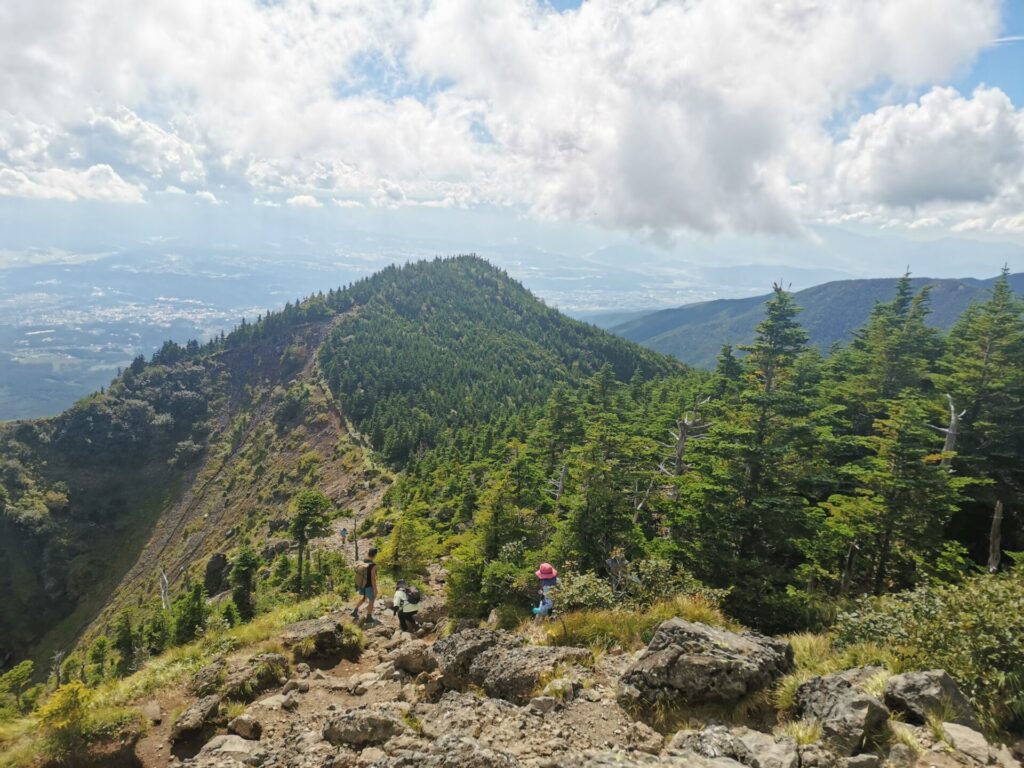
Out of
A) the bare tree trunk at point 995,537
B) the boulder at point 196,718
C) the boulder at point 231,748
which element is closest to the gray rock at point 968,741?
the boulder at point 231,748

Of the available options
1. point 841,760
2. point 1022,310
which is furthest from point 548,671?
point 1022,310

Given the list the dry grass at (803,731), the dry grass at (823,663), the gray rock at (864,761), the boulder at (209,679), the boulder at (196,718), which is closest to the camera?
the gray rock at (864,761)

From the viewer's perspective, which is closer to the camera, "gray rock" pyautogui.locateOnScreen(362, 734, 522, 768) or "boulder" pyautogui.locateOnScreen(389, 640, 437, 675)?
"gray rock" pyautogui.locateOnScreen(362, 734, 522, 768)

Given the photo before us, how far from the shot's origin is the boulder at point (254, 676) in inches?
451

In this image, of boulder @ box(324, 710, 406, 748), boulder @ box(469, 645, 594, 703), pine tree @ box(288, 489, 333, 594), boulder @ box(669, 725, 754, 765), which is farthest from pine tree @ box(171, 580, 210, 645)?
boulder @ box(669, 725, 754, 765)

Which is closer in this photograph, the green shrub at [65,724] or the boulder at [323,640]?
the green shrub at [65,724]

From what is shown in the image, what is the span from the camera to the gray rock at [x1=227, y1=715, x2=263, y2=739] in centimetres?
990

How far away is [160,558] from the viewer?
89.4m

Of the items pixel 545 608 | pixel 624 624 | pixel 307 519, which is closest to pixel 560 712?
pixel 624 624

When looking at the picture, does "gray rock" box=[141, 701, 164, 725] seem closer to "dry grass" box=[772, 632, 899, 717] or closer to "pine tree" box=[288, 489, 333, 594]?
"dry grass" box=[772, 632, 899, 717]

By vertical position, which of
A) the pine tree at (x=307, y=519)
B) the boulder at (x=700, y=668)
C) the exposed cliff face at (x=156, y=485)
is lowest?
the exposed cliff face at (x=156, y=485)

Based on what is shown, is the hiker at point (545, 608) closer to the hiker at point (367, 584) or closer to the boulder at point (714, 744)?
the hiker at point (367, 584)

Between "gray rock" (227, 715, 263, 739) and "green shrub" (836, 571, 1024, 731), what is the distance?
12.2 m

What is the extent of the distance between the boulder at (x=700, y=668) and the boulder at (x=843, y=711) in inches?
36.1
